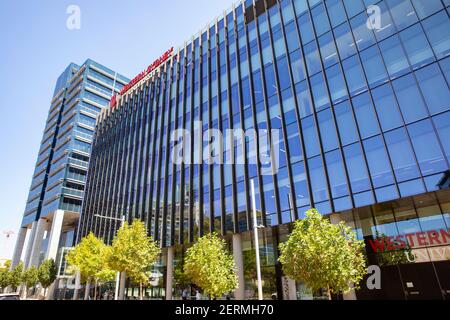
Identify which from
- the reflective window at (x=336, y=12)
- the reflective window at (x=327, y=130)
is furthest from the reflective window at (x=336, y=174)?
the reflective window at (x=336, y=12)

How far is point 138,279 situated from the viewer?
104 ft

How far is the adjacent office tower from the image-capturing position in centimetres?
6862

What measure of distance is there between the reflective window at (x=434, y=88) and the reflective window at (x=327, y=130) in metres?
6.41

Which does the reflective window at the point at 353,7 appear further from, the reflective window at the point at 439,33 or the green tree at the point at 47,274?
the green tree at the point at 47,274

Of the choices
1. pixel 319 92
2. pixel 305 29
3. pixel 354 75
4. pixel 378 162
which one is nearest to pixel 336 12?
pixel 305 29

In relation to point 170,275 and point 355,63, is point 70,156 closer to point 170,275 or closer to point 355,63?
point 170,275

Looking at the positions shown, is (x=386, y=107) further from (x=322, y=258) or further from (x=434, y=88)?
(x=322, y=258)

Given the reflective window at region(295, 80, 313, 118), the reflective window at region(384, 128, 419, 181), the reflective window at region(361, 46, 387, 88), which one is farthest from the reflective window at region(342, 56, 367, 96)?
the reflective window at region(384, 128, 419, 181)

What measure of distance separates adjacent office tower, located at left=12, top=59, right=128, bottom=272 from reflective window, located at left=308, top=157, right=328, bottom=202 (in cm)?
5695

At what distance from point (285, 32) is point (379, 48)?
33.3 ft

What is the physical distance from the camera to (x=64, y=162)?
72.1 metres

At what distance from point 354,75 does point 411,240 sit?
13003 mm

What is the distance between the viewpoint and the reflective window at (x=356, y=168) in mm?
21547

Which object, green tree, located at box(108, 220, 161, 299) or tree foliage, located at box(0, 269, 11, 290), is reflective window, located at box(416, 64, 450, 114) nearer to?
green tree, located at box(108, 220, 161, 299)
